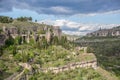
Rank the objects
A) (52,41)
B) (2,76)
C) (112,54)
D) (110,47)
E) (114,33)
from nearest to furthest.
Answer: (2,76) → (52,41) → (112,54) → (110,47) → (114,33)

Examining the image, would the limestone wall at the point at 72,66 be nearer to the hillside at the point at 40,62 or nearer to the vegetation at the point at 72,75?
the hillside at the point at 40,62

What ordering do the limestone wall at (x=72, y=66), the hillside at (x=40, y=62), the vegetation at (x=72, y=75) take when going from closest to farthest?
the vegetation at (x=72, y=75)
the hillside at (x=40, y=62)
the limestone wall at (x=72, y=66)

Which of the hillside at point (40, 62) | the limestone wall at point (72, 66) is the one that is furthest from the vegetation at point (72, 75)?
the limestone wall at point (72, 66)

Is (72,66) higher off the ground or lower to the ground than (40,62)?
lower

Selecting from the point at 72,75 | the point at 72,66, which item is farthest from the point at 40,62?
the point at 72,75

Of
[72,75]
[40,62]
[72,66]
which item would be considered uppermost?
[40,62]

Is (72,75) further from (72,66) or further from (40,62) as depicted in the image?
(40,62)

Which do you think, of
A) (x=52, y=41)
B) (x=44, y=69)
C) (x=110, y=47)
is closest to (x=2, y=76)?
(x=44, y=69)

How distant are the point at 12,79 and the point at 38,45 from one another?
23.7 metres

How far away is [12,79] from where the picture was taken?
38812 millimetres

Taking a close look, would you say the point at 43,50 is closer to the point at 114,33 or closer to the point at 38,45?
the point at 38,45

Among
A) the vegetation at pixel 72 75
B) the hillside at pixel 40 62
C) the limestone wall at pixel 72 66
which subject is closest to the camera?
the vegetation at pixel 72 75

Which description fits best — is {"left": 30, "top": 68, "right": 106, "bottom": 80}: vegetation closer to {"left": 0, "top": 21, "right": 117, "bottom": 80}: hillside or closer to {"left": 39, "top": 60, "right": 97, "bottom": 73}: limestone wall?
{"left": 0, "top": 21, "right": 117, "bottom": 80}: hillside

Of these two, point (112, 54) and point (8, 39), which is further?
point (112, 54)
